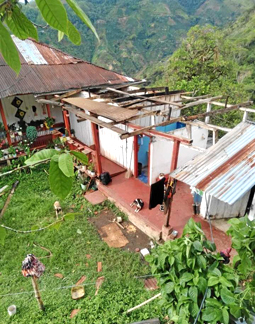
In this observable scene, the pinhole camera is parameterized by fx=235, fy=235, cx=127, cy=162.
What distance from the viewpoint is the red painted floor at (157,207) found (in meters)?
6.96

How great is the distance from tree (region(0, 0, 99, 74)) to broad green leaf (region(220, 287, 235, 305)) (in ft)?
7.65

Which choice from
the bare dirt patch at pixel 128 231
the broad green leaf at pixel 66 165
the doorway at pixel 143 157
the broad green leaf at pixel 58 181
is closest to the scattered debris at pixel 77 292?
the bare dirt patch at pixel 128 231

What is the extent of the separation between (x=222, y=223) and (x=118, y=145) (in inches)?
198

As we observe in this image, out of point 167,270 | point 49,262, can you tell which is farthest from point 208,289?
point 49,262

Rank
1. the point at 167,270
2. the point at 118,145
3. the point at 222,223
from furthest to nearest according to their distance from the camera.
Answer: the point at 118,145 → the point at 222,223 → the point at 167,270

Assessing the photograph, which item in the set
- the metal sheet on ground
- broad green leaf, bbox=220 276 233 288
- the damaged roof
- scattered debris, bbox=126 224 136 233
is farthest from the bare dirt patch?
the damaged roof

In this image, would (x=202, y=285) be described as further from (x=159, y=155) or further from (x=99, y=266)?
(x=159, y=155)

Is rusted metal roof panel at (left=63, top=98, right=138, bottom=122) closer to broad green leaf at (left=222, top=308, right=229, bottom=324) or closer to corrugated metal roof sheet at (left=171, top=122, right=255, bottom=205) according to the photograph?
corrugated metal roof sheet at (left=171, top=122, right=255, bottom=205)

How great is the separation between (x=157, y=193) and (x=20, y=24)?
616 centimetres

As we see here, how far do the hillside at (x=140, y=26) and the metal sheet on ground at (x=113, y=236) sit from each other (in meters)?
48.4

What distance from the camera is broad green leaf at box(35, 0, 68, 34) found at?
66cm

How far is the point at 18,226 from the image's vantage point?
25.1ft

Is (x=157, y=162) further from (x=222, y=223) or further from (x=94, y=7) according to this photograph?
(x=94, y=7)

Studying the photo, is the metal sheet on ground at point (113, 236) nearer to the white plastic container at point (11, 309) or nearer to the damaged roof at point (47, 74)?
the white plastic container at point (11, 309)
